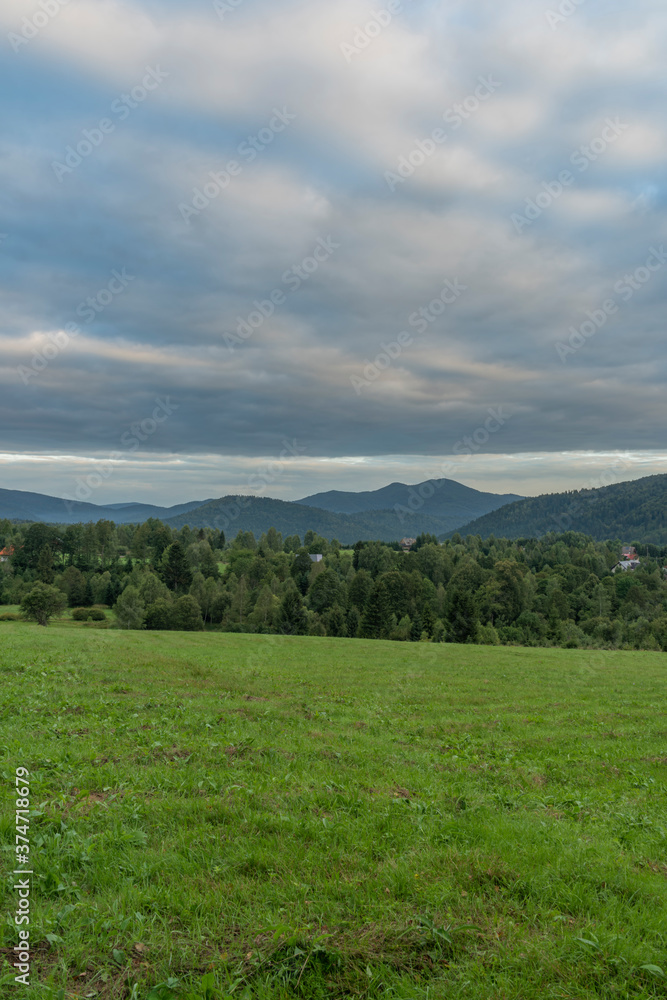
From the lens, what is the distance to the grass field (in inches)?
187

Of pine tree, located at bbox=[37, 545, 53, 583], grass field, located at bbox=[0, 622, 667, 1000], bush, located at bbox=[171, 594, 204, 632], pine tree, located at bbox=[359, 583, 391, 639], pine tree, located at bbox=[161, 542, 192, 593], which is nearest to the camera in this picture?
grass field, located at bbox=[0, 622, 667, 1000]

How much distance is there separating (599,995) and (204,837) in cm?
491

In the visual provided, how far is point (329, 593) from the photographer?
106 meters

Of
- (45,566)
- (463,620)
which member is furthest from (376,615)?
(45,566)

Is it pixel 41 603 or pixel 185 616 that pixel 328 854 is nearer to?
pixel 41 603

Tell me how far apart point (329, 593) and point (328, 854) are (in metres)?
101

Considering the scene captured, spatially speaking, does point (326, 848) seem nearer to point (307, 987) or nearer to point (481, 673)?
point (307, 987)

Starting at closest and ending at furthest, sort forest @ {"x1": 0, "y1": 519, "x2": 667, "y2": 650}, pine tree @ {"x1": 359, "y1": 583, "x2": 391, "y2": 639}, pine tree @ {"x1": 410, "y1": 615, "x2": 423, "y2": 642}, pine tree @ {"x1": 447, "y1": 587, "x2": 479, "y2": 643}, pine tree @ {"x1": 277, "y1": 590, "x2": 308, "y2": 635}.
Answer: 1. pine tree @ {"x1": 447, "y1": 587, "x2": 479, "y2": 643}
2. pine tree @ {"x1": 410, "y1": 615, "x2": 423, "y2": 642}
3. forest @ {"x1": 0, "y1": 519, "x2": 667, "y2": 650}
4. pine tree @ {"x1": 359, "y1": 583, "x2": 391, "y2": 639}
5. pine tree @ {"x1": 277, "y1": 590, "x2": 308, "y2": 635}

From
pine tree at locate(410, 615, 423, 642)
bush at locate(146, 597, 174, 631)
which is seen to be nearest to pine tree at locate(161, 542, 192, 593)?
bush at locate(146, 597, 174, 631)

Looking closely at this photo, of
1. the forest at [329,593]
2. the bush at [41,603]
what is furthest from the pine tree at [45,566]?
the bush at [41,603]

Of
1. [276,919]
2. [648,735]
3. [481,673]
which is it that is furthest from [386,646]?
[276,919]

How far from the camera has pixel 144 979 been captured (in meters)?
4.53

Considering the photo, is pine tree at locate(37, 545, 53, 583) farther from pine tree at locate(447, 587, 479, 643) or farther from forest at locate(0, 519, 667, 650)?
pine tree at locate(447, 587, 479, 643)

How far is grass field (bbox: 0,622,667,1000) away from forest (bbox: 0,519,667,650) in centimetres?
6755
